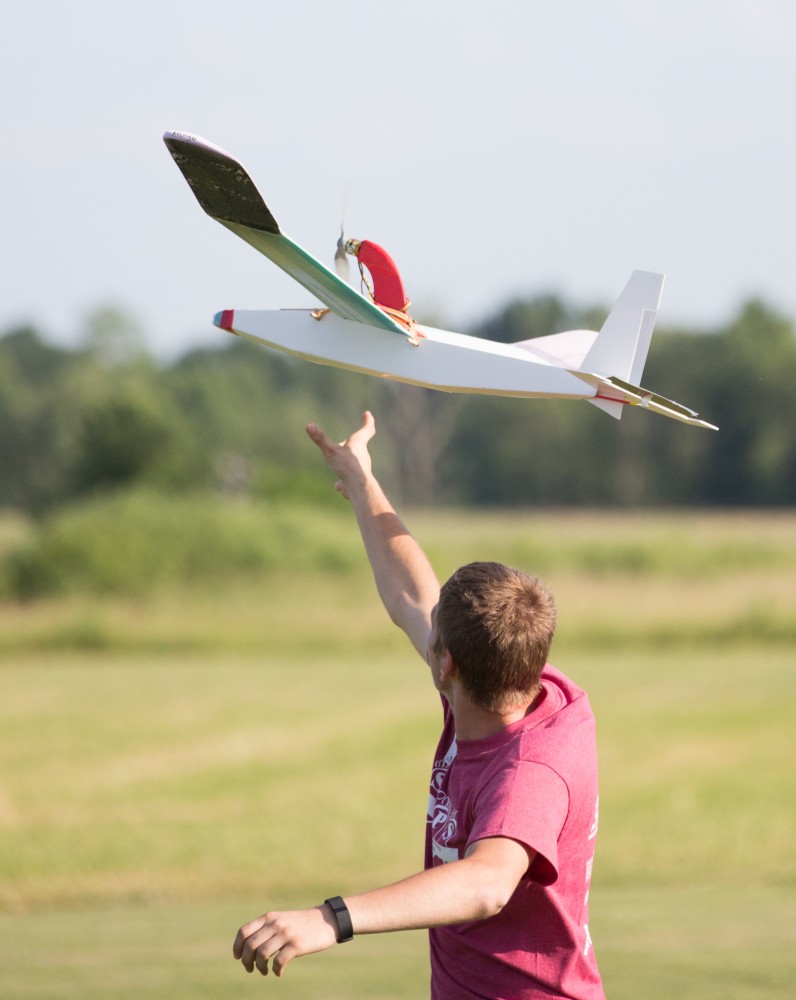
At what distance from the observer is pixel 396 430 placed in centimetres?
5025

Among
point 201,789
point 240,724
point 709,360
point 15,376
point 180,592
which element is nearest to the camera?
point 201,789

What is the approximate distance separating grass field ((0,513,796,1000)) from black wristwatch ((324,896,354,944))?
5.12 metres

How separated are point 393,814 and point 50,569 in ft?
55.8

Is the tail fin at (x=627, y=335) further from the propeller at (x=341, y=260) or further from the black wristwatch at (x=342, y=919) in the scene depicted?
the black wristwatch at (x=342, y=919)

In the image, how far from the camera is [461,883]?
207cm

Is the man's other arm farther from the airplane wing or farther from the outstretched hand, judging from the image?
the outstretched hand

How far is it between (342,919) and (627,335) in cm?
95

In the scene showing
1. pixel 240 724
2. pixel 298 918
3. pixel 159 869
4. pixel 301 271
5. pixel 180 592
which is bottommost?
pixel 298 918

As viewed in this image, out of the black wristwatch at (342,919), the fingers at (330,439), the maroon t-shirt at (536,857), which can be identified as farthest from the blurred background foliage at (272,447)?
the black wristwatch at (342,919)

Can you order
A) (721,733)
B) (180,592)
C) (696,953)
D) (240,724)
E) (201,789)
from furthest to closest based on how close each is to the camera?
(180,592), (240,724), (721,733), (201,789), (696,953)

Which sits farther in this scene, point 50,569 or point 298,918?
point 50,569

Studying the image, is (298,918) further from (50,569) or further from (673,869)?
(50,569)

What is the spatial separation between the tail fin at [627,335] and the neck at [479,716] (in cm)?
56

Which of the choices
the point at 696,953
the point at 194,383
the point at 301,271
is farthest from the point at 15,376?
the point at 301,271
